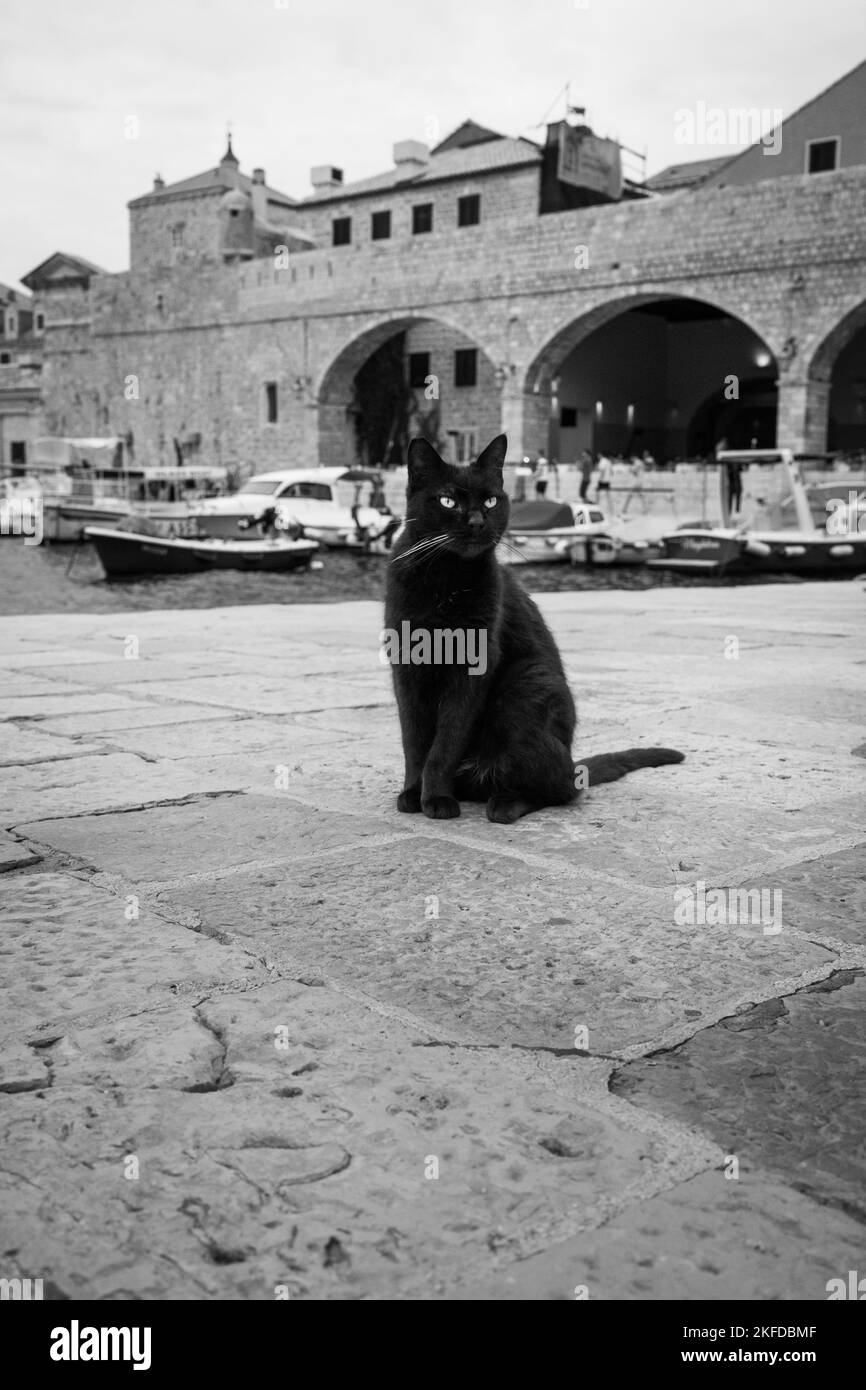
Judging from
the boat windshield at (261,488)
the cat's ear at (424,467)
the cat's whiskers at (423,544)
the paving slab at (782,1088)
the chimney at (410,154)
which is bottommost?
the paving slab at (782,1088)

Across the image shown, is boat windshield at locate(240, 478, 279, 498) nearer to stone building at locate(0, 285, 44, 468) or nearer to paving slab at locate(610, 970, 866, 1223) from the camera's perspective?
stone building at locate(0, 285, 44, 468)

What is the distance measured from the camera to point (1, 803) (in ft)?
8.31

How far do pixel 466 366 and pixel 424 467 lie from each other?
108 ft

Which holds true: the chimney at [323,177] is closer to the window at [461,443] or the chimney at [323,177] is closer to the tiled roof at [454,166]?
the tiled roof at [454,166]

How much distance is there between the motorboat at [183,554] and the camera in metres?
17.9

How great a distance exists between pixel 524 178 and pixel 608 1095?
105 feet

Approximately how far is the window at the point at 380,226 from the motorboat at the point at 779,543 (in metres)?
19.0

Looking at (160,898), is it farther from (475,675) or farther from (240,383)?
(240,383)

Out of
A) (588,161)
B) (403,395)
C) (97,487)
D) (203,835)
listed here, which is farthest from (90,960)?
(403,395)

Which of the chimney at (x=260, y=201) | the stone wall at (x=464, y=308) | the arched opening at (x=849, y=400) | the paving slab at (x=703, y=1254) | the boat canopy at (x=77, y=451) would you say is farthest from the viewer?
the chimney at (x=260, y=201)

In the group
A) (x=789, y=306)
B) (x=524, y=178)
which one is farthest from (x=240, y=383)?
(x=789, y=306)

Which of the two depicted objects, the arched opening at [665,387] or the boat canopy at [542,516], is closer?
the boat canopy at [542,516]

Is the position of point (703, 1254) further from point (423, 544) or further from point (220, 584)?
point (220, 584)

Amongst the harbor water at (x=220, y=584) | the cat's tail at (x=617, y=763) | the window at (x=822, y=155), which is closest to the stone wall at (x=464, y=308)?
the window at (x=822, y=155)
